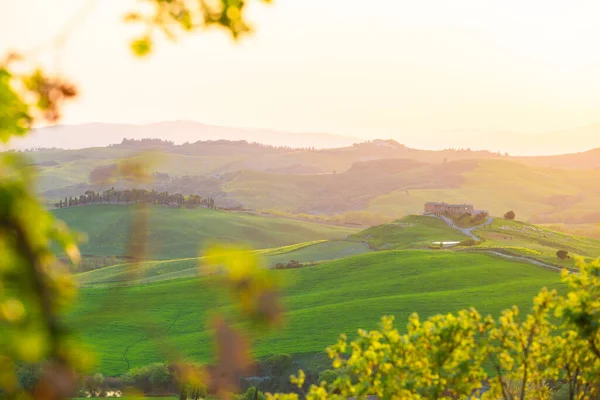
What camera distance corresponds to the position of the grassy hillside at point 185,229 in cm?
15338

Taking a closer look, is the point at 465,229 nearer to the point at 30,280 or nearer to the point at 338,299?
the point at 338,299

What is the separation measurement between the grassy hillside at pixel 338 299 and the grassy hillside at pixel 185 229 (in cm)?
6879

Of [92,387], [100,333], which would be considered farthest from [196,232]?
[92,387]

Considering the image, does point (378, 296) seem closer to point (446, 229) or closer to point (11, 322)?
point (446, 229)

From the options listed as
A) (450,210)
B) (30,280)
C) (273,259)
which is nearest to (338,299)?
(273,259)

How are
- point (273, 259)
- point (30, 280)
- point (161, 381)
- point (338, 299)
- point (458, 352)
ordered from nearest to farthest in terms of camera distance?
point (30, 280)
point (458, 352)
point (161, 381)
point (338, 299)
point (273, 259)

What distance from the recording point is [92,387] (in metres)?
46.9

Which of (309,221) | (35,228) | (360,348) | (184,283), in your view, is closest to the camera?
(35,228)

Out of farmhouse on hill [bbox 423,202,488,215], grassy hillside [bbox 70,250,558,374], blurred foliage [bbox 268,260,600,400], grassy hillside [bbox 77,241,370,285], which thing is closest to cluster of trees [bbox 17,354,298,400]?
grassy hillside [bbox 70,250,558,374]

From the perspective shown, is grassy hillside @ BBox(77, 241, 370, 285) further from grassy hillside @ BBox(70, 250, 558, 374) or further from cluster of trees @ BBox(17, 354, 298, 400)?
cluster of trees @ BBox(17, 354, 298, 400)

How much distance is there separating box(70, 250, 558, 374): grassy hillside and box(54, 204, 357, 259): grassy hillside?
6879cm

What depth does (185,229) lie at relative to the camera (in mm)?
162375

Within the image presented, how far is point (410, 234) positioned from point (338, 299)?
40821mm

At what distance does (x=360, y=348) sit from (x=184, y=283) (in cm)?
6933
